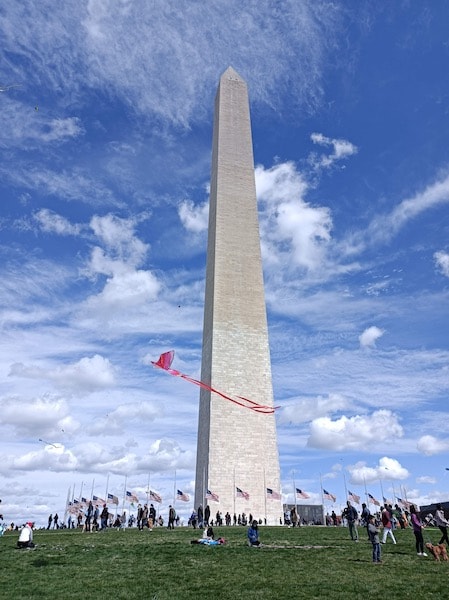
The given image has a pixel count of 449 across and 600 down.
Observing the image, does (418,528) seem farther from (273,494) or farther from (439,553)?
(273,494)

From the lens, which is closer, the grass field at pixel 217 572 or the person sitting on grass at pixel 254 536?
the grass field at pixel 217 572

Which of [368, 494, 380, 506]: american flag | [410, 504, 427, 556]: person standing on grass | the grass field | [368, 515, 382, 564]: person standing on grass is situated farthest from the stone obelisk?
[368, 515, 382, 564]: person standing on grass

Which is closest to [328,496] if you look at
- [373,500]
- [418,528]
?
[373,500]

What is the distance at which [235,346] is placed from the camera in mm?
42938

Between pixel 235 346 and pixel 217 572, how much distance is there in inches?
1113

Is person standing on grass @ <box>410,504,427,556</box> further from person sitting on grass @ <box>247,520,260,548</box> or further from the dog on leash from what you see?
person sitting on grass @ <box>247,520,260,548</box>

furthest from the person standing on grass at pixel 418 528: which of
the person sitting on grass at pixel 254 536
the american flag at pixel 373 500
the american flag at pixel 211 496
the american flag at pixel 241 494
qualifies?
the american flag at pixel 373 500

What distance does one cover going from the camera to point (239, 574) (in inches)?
576

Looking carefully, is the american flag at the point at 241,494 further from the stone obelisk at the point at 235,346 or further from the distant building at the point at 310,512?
the distant building at the point at 310,512

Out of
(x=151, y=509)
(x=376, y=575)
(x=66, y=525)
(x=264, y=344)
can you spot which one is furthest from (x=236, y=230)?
(x=376, y=575)

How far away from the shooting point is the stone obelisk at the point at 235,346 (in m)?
39.0

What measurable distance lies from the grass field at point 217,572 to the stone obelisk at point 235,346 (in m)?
17.5

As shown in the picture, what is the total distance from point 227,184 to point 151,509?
2845 cm

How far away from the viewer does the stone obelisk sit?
38969 mm
